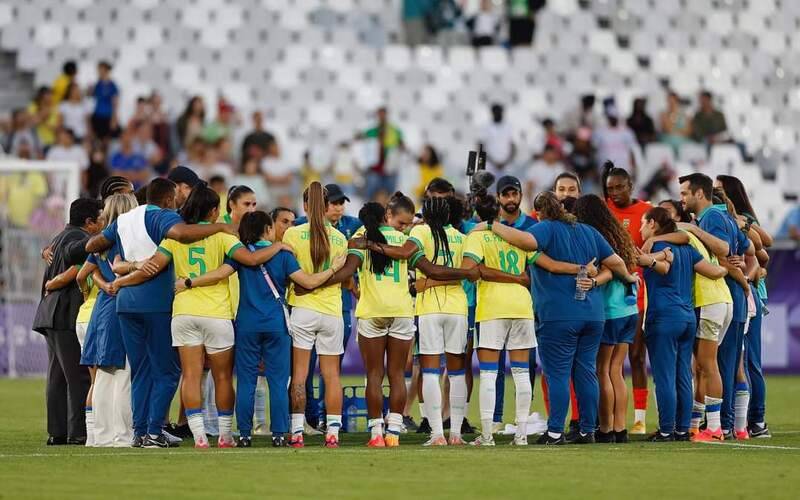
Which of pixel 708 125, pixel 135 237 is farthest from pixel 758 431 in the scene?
pixel 708 125

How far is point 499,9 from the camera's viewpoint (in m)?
30.4

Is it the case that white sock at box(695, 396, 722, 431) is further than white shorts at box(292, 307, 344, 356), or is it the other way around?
white sock at box(695, 396, 722, 431)

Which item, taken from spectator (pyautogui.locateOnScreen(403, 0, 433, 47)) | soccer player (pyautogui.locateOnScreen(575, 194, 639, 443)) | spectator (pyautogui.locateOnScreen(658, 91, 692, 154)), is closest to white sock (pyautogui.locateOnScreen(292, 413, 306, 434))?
soccer player (pyautogui.locateOnScreen(575, 194, 639, 443))

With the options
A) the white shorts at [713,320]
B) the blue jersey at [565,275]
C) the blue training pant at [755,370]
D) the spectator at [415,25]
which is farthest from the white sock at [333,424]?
the spectator at [415,25]

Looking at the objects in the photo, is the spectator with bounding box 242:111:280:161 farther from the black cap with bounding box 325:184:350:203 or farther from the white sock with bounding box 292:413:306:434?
the white sock with bounding box 292:413:306:434

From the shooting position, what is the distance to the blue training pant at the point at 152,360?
1277 cm

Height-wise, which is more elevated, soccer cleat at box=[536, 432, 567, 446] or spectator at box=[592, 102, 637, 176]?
spectator at box=[592, 102, 637, 176]

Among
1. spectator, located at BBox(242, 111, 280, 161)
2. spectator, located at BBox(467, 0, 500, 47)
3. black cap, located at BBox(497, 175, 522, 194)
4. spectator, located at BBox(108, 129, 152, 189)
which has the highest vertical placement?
spectator, located at BBox(467, 0, 500, 47)

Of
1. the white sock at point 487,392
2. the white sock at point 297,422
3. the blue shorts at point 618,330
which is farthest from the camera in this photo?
the blue shorts at point 618,330

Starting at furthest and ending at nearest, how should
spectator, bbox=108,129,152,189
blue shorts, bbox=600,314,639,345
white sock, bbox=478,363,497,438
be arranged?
spectator, bbox=108,129,152,189 → blue shorts, bbox=600,314,639,345 → white sock, bbox=478,363,497,438

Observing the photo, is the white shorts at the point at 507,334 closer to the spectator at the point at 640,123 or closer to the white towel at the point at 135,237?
the white towel at the point at 135,237

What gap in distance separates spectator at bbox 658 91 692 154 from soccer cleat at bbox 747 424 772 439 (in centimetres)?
1530

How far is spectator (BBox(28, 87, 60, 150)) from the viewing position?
83.6 ft

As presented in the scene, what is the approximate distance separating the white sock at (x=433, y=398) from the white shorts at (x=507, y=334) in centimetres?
50
